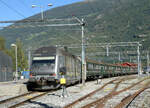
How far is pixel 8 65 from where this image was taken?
5544 centimetres

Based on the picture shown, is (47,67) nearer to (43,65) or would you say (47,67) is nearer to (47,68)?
(47,68)

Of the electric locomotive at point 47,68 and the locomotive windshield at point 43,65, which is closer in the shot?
the electric locomotive at point 47,68

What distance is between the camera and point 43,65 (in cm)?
2178

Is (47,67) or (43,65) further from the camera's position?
(43,65)

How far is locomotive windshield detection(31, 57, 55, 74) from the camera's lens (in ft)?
70.7

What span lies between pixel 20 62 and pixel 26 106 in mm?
64495

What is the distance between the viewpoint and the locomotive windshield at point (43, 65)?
21.6 meters

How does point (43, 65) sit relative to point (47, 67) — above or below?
above

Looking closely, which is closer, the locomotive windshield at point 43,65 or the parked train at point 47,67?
the parked train at point 47,67

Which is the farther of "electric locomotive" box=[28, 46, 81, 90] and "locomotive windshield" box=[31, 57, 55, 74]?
"locomotive windshield" box=[31, 57, 55, 74]

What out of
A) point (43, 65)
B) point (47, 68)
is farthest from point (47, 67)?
point (43, 65)

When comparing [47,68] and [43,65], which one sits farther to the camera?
[43,65]

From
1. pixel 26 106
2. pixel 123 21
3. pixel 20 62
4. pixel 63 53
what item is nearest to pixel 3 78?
pixel 20 62

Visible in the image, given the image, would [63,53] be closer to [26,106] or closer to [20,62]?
[26,106]
